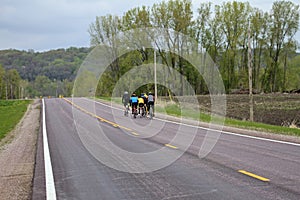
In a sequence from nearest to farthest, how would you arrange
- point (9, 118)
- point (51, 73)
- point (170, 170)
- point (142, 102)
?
point (170, 170), point (142, 102), point (9, 118), point (51, 73)

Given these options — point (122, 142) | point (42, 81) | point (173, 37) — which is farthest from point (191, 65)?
point (42, 81)

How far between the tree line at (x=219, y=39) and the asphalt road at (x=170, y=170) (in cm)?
4149

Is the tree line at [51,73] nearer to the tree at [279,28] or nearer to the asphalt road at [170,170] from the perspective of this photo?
the tree at [279,28]

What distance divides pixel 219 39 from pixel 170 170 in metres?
58.8

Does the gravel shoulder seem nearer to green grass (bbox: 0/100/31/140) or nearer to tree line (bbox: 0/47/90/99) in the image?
green grass (bbox: 0/100/31/140)

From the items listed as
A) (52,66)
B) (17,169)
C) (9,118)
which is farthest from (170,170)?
(52,66)

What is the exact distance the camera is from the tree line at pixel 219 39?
5825 cm

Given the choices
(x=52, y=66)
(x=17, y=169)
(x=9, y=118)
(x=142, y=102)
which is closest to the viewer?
(x=17, y=169)

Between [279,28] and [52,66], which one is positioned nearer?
[279,28]

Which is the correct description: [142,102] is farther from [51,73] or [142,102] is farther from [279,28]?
[51,73]

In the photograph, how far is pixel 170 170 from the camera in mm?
8703

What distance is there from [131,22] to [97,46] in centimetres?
702

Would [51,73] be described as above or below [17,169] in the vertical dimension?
above

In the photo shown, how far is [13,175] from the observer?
8828mm
